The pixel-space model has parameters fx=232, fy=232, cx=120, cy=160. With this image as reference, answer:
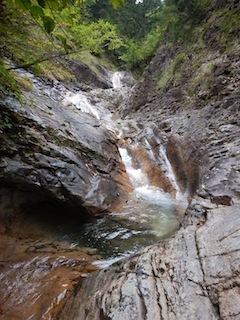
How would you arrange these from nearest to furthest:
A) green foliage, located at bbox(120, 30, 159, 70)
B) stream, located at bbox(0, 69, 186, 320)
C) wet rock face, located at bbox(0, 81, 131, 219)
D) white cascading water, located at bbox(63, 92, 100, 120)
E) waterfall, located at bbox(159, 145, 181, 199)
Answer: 1. stream, located at bbox(0, 69, 186, 320)
2. wet rock face, located at bbox(0, 81, 131, 219)
3. waterfall, located at bbox(159, 145, 181, 199)
4. white cascading water, located at bbox(63, 92, 100, 120)
5. green foliage, located at bbox(120, 30, 159, 70)

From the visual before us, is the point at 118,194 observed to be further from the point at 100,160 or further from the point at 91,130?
the point at 91,130

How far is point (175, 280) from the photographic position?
7.69ft

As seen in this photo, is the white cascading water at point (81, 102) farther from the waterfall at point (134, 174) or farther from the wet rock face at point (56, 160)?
the wet rock face at point (56, 160)

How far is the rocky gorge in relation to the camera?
230 centimetres

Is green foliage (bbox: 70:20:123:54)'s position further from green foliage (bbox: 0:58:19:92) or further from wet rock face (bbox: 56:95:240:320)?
wet rock face (bbox: 56:95:240:320)

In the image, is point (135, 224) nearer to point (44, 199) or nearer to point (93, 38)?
point (44, 199)

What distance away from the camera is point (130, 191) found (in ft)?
22.4

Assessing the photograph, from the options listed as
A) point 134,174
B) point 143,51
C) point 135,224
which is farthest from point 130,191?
point 143,51

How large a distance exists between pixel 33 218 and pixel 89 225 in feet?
4.12

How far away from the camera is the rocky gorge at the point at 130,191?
230 cm

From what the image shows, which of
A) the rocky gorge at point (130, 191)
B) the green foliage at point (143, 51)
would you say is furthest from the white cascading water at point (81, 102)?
the green foliage at point (143, 51)

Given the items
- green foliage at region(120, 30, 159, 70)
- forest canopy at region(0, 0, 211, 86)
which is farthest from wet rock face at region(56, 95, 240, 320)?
green foliage at region(120, 30, 159, 70)

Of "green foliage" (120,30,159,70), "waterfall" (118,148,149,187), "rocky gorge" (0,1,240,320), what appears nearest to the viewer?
"rocky gorge" (0,1,240,320)

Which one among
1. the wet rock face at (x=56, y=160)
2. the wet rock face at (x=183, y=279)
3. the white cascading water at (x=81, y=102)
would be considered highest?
Answer: the white cascading water at (x=81, y=102)
